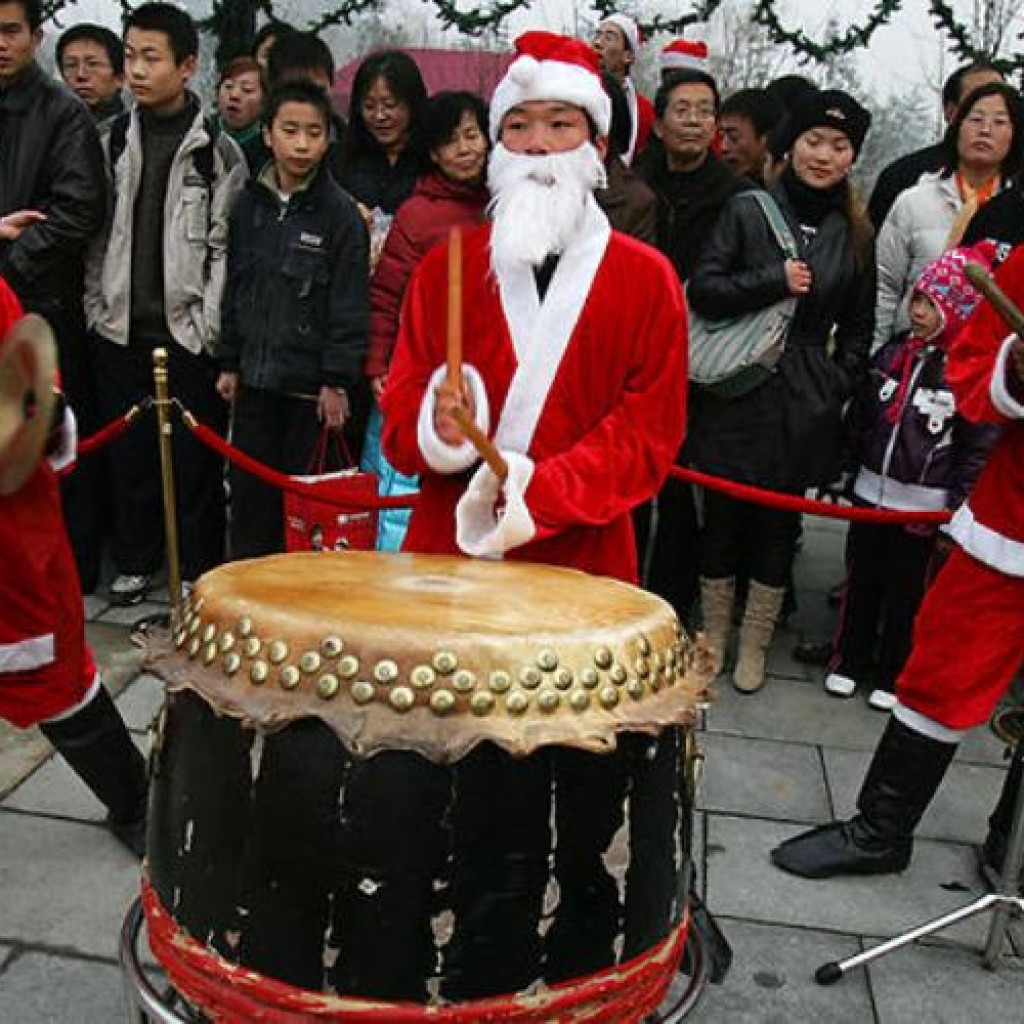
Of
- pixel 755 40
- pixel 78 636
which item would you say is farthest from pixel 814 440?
pixel 755 40

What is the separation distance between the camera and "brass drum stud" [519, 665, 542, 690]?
153cm

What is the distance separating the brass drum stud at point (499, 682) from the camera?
151cm

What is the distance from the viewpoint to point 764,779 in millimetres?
3516

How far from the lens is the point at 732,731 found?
3838 mm

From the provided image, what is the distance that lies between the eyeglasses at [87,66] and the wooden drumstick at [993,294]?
14.5 ft

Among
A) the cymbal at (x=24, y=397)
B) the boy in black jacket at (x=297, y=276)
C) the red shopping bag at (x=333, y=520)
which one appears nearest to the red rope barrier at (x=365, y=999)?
the cymbal at (x=24, y=397)

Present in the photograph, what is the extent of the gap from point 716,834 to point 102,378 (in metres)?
2.80

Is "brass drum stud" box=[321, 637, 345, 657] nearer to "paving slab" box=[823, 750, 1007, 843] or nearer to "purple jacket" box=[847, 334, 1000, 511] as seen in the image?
"paving slab" box=[823, 750, 1007, 843]

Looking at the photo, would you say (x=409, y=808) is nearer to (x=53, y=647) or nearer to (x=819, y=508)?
(x=53, y=647)

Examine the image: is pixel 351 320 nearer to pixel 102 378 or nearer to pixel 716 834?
pixel 102 378

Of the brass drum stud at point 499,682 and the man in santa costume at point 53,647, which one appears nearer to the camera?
the brass drum stud at point 499,682

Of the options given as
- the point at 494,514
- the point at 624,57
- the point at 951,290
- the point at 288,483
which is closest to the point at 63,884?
the point at 288,483

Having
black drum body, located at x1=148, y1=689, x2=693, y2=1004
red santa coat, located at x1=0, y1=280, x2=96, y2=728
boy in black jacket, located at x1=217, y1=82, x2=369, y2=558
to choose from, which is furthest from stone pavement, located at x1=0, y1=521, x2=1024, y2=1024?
boy in black jacket, located at x1=217, y1=82, x2=369, y2=558

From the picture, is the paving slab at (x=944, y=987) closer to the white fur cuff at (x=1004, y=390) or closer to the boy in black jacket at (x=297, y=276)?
the white fur cuff at (x=1004, y=390)
